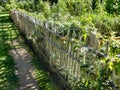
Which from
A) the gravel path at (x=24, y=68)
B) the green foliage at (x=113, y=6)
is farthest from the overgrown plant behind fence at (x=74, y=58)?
the green foliage at (x=113, y=6)

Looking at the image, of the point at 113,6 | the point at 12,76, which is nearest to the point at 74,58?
the point at 12,76

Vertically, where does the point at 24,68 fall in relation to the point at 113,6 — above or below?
below

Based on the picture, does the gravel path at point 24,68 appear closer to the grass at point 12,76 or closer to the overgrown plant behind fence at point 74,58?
the grass at point 12,76

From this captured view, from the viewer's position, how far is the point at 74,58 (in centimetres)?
566

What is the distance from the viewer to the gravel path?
679 cm

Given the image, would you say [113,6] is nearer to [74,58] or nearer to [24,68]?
[24,68]

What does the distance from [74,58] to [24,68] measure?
9.51ft

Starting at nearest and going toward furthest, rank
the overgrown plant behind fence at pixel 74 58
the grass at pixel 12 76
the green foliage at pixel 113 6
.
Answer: the overgrown plant behind fence at pixel 74 58, the grass at pixel 12 76, the green foliage at pixel 113 6

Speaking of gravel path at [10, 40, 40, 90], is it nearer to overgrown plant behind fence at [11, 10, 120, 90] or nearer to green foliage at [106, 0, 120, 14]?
overgrown plant behind fence at [11, 10, 120, 90]

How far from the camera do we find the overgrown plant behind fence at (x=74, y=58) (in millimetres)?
4516

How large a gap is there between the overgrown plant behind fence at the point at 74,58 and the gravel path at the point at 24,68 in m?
0.61

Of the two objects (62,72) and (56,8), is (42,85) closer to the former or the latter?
(62,72)

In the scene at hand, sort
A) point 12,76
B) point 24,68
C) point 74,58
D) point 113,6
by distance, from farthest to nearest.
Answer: point 113,6
point 24,68
point 12,76
point 74,58

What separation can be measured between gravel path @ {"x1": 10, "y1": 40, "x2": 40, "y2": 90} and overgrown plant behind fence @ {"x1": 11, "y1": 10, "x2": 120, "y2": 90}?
61cm
